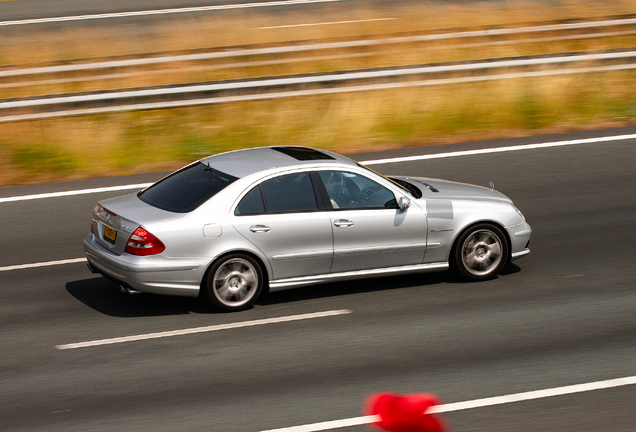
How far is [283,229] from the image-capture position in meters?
7.98

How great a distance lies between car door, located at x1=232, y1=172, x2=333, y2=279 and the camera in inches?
312

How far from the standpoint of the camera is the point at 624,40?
1928cm

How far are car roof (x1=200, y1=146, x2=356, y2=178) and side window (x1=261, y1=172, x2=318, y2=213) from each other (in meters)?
Answer: 0.16

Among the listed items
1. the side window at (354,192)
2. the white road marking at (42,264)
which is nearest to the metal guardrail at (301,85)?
the white road marking at (42,264)

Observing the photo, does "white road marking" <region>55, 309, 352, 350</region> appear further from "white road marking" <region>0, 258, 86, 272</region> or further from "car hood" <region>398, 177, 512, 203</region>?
"white road marking" <region>0, 258, 86, 272</region>

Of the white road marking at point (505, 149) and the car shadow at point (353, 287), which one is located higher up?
the white road marking at point (505, 149)

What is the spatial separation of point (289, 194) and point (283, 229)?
37 cm

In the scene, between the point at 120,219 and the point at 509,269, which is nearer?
the point at 120,219

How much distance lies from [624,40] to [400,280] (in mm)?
12942

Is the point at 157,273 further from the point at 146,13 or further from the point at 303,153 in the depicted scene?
the point at 146,13

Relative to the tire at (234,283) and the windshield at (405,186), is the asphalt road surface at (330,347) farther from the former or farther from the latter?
the windshield at (405,186)

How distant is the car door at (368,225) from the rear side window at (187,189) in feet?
3.40

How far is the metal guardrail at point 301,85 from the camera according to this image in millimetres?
14484

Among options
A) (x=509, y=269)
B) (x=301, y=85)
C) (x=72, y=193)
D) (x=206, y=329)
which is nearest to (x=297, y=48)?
(x=301, y=85)
